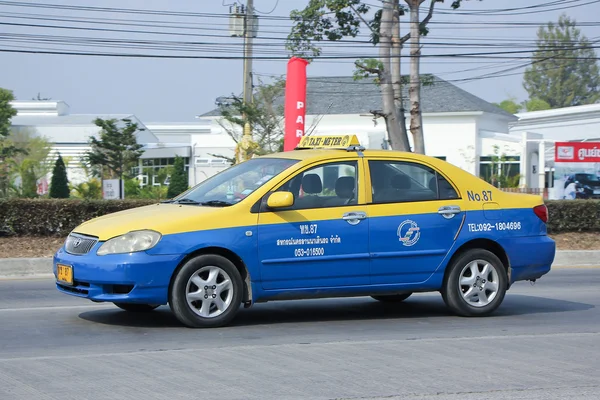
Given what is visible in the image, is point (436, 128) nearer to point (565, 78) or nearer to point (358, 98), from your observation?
point (358, 98)

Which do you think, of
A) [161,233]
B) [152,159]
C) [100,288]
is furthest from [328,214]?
[152,159]

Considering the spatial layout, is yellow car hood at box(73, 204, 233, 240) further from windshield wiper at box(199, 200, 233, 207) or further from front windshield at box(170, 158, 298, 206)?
front windshield at box(170, 158, 298, 206)

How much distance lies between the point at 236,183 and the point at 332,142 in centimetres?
122

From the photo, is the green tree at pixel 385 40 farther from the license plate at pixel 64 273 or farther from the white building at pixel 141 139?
the license plate at pixel 64 273

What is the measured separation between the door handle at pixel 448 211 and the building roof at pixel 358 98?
4426 cm

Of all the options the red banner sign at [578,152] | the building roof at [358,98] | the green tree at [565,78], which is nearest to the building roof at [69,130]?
the building roof at [358,98]

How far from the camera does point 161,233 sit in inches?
311

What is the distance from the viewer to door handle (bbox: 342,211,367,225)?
858cm

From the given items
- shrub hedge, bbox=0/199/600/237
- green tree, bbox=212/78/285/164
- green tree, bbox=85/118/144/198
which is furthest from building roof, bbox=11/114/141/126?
shrub hedge, bbox=0/199/600/237

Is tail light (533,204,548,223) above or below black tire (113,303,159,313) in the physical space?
above

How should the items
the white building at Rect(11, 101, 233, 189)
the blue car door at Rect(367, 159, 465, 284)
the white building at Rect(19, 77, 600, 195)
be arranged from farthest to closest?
1. the white building at Rect(19, 77, 600, 195)
2. the white building at Rect(11, 101, 233, 189)
3. the blue car door at Rect(367, 159, 465, 284)

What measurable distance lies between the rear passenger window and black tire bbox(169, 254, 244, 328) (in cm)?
167

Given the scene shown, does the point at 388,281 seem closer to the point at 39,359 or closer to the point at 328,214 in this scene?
the point at 328,214

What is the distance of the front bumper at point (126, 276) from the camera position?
779cm
